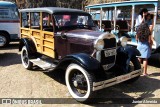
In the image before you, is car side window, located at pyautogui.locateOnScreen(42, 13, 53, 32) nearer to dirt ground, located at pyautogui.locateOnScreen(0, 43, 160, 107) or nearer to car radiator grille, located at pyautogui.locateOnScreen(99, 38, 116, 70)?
dirt ground, located at pyautogui.locateOnScreen(0, 43, 160, 107)

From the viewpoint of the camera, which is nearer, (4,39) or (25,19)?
(25,19)

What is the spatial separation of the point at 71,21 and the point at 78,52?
1.12 metres

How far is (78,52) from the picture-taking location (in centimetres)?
508

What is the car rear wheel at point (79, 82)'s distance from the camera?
4285 millimetres

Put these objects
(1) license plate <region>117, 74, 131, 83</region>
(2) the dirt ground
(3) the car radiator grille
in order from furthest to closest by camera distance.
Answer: (2) the dirt ground, (3) the car radiator grille, (1) license plate <region>117, 74, 131, 83</region>

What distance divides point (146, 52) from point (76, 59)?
252cm

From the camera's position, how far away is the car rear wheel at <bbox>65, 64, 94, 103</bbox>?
4285 mm

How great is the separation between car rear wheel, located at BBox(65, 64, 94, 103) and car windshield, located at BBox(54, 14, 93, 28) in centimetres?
142

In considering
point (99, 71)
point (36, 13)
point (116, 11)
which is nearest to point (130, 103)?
point (99, 71)

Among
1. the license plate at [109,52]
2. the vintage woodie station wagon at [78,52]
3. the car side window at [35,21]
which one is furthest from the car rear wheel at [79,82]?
the car side window at [35,21]

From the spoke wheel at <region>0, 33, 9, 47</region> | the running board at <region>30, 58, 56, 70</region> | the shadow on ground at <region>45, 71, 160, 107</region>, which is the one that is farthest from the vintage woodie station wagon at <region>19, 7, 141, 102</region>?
the spoke wheel at <region>0, 33, 9, 47</region>

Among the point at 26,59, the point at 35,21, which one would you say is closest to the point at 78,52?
the point at 35,21

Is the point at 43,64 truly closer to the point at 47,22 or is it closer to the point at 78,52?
the point at 47,22

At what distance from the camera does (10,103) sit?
4590 millimetres
